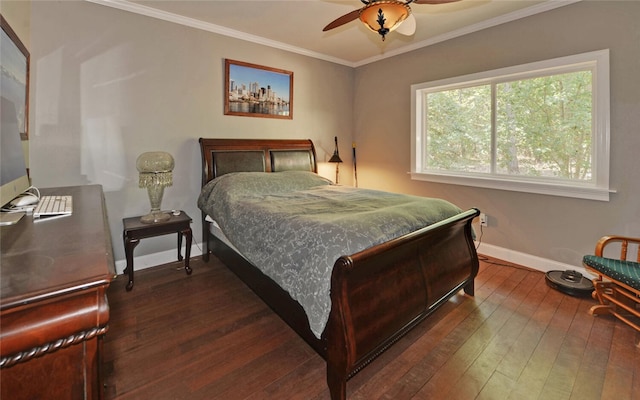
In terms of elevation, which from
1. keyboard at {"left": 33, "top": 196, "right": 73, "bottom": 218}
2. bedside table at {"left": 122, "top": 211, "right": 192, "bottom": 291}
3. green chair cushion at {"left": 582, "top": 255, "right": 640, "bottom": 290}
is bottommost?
green chair cushion at {"left": 582, "top": 255, "right": 640, "bottom": 290}

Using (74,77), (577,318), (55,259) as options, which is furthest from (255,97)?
(577,318)

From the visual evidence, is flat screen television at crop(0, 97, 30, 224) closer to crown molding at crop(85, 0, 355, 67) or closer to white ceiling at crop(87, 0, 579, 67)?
crown molding at crop(85, 0, 355, 67)

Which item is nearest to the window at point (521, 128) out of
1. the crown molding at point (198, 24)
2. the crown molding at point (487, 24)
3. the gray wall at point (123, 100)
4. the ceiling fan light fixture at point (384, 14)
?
the crown molding at point (487, 24)

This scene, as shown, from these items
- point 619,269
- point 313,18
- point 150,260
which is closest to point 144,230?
point 150,260

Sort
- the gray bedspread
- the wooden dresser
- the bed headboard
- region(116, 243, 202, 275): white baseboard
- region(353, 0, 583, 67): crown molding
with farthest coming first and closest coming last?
1. the bed headboard
2. region(116, 243, 202, 275): white baseboard
3. region(353, 0, 583, 67): crown molding
4. the gray bedspread
5. the wooden dresser

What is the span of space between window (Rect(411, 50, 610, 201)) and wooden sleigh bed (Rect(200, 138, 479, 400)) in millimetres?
1327

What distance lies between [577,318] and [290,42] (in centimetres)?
405

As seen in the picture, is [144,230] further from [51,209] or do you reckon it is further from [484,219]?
[484,219]

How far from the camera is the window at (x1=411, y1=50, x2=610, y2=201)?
9.02 feet

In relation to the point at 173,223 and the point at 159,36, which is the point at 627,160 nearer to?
the point at 173,223

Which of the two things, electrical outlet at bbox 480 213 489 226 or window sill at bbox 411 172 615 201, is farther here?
electrical outlet at bbox 480 213 489 226

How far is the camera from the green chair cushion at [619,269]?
1.97m

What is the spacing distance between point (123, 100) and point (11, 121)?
1.71 meters

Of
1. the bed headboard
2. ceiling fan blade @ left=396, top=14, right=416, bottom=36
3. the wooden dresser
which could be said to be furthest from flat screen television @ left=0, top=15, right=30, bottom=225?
ceiling fan blade @ left=396, top=14, right=416, bottom=36
